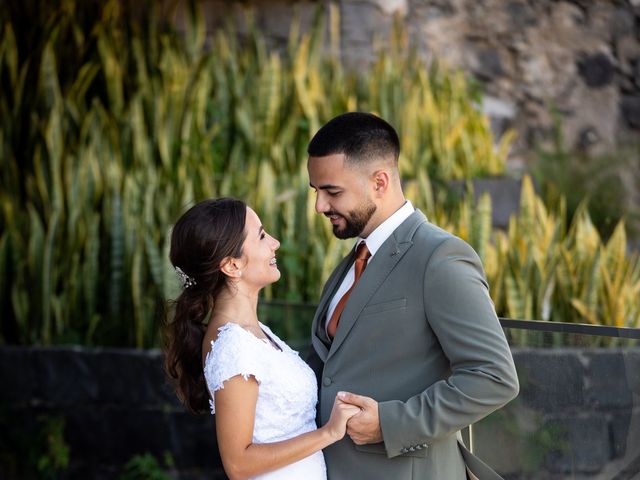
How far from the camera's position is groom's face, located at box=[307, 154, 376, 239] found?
2213 millimetres

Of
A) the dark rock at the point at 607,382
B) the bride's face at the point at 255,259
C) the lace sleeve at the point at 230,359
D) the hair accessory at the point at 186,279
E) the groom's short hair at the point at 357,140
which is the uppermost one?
the groom's short hair at the point at 357,140

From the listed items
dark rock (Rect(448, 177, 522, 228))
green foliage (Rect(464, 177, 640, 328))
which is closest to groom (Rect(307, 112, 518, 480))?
green foliage (Rect(464, 177, 640, 328))

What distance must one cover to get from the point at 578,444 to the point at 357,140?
877mm

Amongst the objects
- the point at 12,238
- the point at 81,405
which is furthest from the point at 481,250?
the point at 12,238

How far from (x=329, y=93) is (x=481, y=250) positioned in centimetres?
228

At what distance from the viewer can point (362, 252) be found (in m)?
2.27

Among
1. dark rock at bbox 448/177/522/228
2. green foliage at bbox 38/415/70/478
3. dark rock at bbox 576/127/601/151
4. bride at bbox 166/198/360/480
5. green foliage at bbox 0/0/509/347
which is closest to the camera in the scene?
bride at bbox 166/198/360/480

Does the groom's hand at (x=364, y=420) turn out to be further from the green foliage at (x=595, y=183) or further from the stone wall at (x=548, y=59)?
the stone wall at (x=548, y=59)

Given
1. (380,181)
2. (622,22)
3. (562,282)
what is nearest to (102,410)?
(562,282)

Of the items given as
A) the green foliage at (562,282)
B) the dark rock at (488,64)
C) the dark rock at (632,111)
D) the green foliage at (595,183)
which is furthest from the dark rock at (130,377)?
the dark rock at (632,111)

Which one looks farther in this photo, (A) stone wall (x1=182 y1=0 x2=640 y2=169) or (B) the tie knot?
(A) stone wall (x1=182 y1=0 x2=640 y2=169)

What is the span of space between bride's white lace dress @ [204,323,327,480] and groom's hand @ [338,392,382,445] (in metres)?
0.19

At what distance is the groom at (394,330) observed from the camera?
1961 millimetres

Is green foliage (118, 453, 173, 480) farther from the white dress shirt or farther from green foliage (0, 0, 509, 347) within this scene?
the white dress shirt
